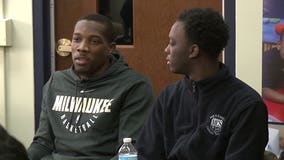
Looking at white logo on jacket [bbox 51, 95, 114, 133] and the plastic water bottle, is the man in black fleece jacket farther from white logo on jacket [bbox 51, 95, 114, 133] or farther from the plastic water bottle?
white logo on jacket [bbox 51, 95, 114, 133]

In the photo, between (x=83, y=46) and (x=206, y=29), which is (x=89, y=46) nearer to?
(x=83, y=46)

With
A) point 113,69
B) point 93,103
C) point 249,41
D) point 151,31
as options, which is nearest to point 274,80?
point 249,41

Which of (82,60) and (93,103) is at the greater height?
(82,60)

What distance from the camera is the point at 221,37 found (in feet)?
8.07

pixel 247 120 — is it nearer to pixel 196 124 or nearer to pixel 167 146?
pixel 196 124

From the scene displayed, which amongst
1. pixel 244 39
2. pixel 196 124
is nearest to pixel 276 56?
pixel 244 39

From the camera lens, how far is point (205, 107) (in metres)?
2.45

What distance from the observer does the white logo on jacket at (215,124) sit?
93.4 inches

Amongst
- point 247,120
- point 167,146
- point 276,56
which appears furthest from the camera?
point 276,56

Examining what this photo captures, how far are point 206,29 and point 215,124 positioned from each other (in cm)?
40

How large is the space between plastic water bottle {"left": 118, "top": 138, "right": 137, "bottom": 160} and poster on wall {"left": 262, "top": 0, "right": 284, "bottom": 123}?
48.8 inches

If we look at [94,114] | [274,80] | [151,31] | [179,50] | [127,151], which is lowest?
[127,151]

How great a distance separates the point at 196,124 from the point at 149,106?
1.55ft

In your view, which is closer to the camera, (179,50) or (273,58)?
(179,50)
